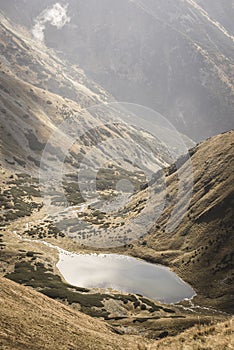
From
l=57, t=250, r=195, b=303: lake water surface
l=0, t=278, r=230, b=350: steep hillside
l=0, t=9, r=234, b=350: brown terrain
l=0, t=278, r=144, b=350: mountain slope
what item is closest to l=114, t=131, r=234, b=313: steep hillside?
l=0, t=9, r=234, b=350: brown terrain

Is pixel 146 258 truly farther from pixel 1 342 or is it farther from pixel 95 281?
pixel 1 342

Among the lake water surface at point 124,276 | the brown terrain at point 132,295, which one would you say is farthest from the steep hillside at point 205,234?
the lake water surface at point 124,276

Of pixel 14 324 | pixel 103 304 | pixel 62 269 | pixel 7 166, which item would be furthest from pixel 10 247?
pixel 7 166

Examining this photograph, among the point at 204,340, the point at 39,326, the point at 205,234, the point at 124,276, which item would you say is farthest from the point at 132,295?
the point at 204,340

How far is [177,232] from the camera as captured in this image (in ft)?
302

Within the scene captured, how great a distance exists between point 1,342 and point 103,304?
3851 cm

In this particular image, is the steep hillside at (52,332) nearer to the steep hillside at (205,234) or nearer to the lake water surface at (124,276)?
the lake water surface at (124,276)

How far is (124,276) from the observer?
247 ft

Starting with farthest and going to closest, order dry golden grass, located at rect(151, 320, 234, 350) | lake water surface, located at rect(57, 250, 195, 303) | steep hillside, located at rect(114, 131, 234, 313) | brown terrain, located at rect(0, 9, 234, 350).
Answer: steep hillside, located at rect(114, 131, 234, 313) < lake water surface, located at rect(57, 250, 195, 303) < brown terrain, located at rect(0, 9, 234, 350) < dry golden grass, located at rect(151, 320, 234, 350)

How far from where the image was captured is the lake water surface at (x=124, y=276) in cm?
6831

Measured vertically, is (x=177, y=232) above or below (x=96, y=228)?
above

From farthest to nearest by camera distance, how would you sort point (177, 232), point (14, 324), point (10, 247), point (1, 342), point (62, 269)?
point (177, 232) → point (10, 247) → point (62, 269) → point (14, 324) → point (1, 342)

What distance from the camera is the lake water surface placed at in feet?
224

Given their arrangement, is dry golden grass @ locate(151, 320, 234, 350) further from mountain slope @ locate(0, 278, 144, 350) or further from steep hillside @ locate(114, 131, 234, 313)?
steep hillside @ locate(114, 131, 234, 313)
